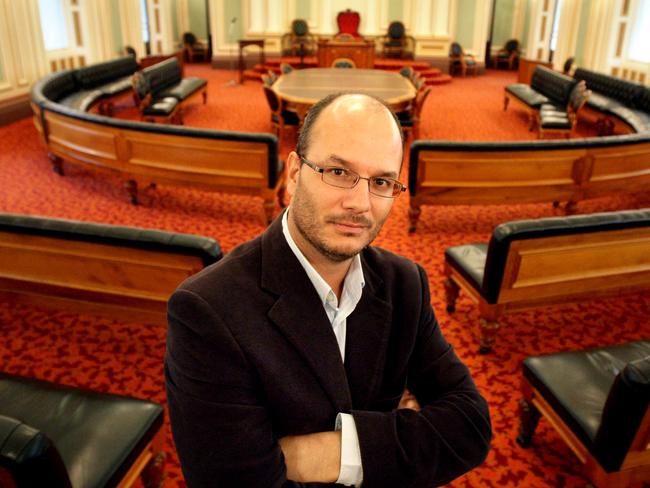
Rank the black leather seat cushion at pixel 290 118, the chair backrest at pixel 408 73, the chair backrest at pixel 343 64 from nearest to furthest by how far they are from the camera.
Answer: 1. the black leather seat cushion at pixel 290 118
2. the chair backrest at pixel 408 73
3. the chair backrest at pixel 343 64

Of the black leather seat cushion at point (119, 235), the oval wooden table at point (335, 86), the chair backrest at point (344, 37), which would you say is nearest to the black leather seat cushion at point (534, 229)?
the black leather seat cushion at point (119, 235)

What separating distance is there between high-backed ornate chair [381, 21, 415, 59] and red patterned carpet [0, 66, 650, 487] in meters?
8.56

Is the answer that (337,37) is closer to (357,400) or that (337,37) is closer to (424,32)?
(424,32)

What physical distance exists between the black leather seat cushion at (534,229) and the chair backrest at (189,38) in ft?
46.4

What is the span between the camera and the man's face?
3.68 ft

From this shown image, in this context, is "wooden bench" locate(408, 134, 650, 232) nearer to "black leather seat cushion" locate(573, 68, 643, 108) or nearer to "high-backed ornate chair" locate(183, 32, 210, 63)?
"black leather seat cushion" locate(573, 68, 643, 108)

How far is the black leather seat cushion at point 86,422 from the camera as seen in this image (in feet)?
5.42

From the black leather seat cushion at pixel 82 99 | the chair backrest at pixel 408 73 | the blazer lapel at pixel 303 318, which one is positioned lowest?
the black leather seat cushion at pixel 82 99

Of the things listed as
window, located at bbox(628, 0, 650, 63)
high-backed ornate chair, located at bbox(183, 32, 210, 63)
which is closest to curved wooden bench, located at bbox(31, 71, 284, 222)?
window, located at bbox(628, 0, 650, 63)

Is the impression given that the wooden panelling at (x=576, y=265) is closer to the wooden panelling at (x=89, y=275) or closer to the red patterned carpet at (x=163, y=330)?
the red patterned carpet at (x=163, y=330)

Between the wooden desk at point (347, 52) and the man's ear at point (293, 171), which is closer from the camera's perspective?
the man's ear at point (293, 171)

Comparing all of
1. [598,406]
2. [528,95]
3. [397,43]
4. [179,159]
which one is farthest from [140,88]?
[397,43]

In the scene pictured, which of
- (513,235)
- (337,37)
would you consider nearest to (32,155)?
(513,235)

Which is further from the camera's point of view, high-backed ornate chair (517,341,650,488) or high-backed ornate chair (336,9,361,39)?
high-backed ornate chair (336,9,361,39)
